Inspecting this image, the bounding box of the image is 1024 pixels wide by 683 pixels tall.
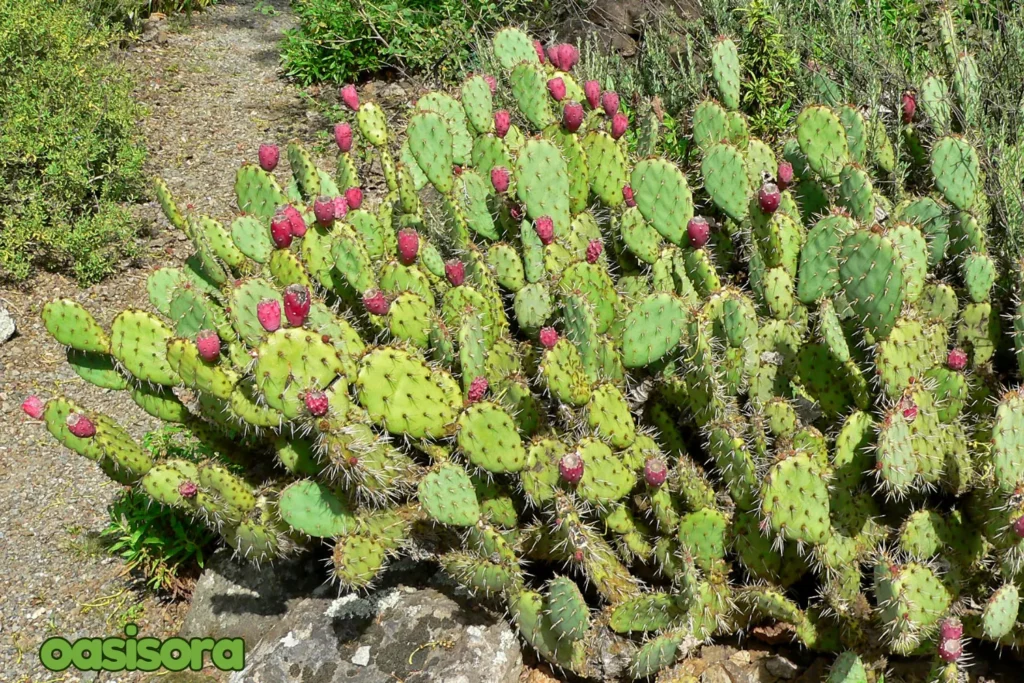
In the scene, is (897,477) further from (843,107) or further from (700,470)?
(843,107)

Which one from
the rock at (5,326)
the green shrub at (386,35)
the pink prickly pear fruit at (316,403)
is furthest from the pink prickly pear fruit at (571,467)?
the green shrub at (386,35)

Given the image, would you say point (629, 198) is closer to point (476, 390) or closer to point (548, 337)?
point (548, 337)

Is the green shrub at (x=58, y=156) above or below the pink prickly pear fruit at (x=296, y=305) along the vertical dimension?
below

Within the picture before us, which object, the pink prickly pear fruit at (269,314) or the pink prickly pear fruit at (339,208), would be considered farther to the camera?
the pink prickly pear fruit at (339,208)

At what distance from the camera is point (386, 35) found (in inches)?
253

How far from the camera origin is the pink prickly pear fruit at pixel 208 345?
2.45 m

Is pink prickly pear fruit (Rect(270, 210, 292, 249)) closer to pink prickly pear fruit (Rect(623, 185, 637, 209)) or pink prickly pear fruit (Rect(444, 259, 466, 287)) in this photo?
pink prickly pear fruit (Rect(444, 259, 466, 287))

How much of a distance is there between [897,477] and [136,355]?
2.11 m

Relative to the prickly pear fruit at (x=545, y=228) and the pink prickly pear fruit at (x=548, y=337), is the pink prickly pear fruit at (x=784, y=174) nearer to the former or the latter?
the prickly pear fruit at (x=545, y=228)

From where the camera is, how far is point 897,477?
7.64 ft

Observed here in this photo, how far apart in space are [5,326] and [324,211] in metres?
2.53

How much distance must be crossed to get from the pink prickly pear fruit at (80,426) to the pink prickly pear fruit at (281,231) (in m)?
0.76

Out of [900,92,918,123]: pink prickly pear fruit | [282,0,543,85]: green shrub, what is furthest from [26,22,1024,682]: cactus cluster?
[282,0,543,85]: green shrub

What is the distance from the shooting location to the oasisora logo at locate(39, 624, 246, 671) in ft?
9.87
